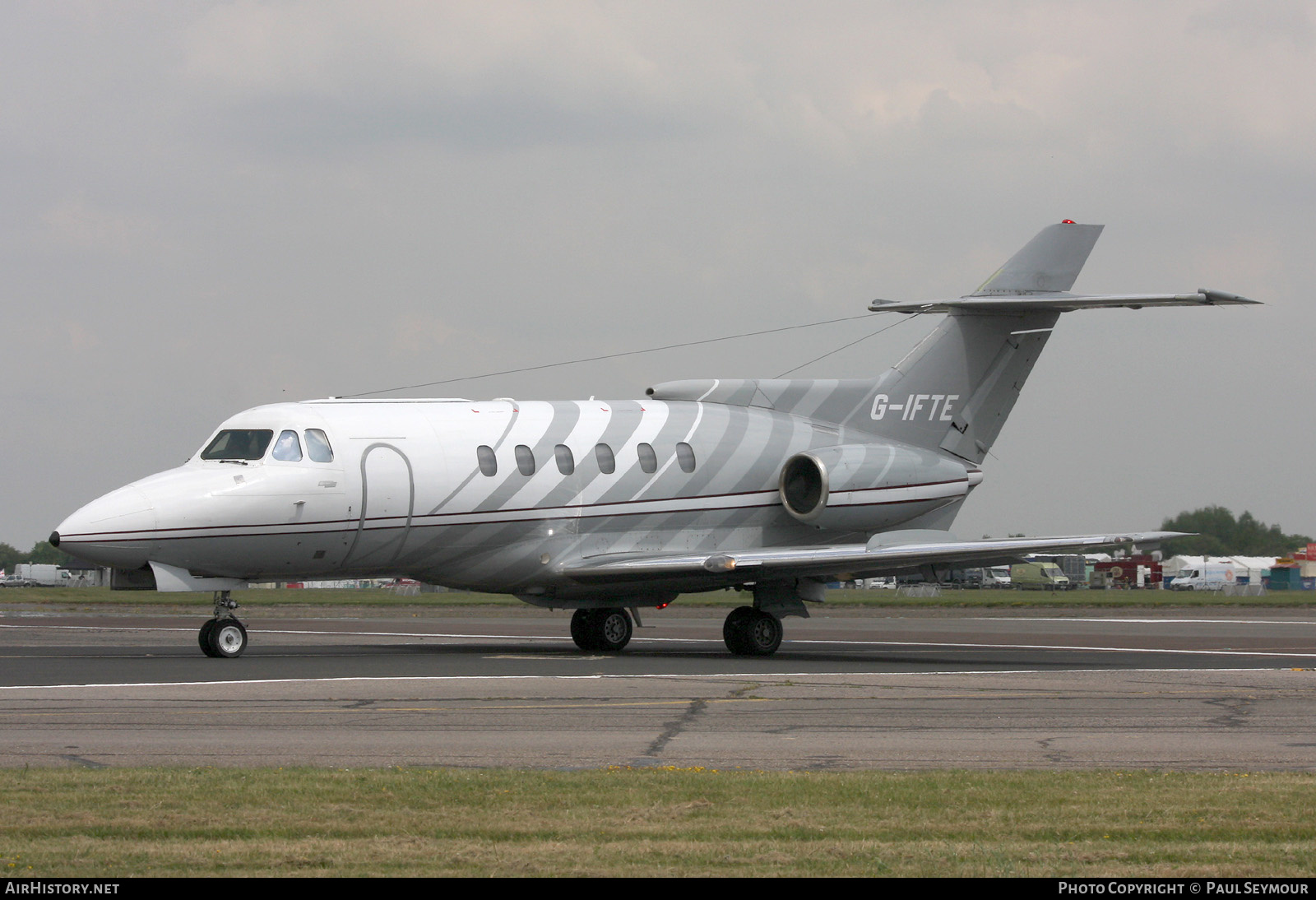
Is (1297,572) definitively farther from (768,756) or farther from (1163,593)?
(768,756)

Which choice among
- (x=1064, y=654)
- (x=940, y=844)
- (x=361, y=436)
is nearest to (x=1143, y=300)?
(x=1064, y=654)

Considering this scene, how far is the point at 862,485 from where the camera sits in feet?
84.9

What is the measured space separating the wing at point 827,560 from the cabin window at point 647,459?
1515 mm

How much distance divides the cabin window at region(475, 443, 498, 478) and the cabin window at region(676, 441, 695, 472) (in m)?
3.34

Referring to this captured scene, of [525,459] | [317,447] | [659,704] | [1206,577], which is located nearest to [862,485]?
[525,459]

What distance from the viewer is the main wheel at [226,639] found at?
67.5ft

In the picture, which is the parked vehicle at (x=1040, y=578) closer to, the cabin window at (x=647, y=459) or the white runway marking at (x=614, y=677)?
the cabin window at (x=647, y=459)

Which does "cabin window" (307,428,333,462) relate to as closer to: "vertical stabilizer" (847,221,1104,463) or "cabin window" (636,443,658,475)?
"cabin window" (636,443,658,475)

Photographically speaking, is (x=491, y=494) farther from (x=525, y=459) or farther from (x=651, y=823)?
(x=651, y=823)

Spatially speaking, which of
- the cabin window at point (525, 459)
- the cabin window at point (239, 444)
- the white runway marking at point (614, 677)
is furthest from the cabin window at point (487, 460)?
the white runway marking at point (614, 677)

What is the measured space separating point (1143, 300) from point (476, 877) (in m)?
21.0

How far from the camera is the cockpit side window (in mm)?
21266
